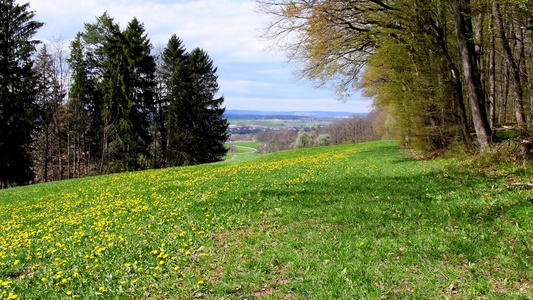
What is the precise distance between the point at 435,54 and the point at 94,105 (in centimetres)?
3019

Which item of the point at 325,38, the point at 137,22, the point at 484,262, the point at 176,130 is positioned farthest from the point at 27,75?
the point at 484,262

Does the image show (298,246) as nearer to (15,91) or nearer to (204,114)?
(15,91)

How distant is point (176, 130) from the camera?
34875mm

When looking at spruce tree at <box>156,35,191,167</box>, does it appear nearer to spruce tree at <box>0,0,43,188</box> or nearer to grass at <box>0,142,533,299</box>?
spruce tree at <box>0,0,43,188</box>

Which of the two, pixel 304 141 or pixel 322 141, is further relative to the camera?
pixel 304 141

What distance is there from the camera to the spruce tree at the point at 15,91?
2431 centimetres

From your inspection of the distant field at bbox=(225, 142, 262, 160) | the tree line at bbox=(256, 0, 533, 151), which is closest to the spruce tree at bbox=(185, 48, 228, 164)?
the distant field at bbox=(225, 142, 262, 160)

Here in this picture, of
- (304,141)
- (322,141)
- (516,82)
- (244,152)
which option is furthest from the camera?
(304,141)

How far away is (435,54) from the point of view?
12.6m

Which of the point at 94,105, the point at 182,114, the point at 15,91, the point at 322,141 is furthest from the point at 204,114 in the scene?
the point at 322,141

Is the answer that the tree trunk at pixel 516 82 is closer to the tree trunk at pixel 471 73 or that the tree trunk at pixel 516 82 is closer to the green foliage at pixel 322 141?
the tree trunk at pixel 471 73

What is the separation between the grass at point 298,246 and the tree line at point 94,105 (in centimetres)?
2119

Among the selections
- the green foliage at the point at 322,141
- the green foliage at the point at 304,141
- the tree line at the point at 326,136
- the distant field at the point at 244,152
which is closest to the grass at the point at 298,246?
the distant field at the point at 244,152

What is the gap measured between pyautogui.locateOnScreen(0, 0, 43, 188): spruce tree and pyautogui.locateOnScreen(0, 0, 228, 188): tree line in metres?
0.06
